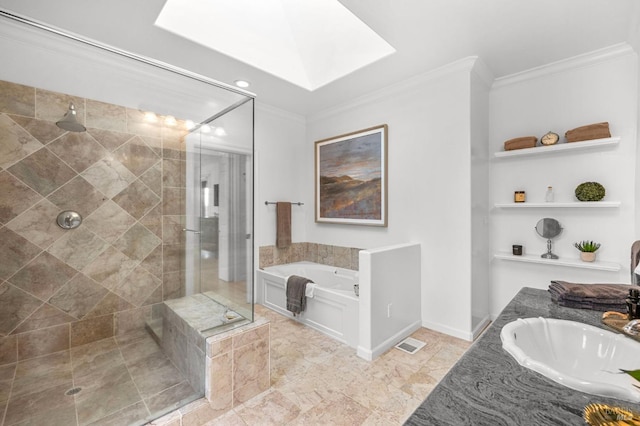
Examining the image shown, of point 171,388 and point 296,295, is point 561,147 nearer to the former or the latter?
point 296,295

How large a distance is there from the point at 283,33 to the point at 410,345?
11.0 ft

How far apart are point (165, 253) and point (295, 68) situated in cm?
238

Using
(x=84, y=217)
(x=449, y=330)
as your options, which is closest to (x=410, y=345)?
(x=449, y=330)

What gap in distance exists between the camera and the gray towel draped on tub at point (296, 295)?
9.98 ft

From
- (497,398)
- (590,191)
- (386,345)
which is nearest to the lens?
(497,398)

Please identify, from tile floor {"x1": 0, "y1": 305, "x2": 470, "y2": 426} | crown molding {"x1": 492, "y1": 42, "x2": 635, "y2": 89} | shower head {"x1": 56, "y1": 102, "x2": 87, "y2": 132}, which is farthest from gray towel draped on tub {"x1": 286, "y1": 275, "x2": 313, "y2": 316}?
crown molding {"x1": 492, "y1": 42, "x2": 635, "y2": 89}

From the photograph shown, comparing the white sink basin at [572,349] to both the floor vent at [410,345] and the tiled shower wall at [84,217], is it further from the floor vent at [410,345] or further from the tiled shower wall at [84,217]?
the tiled shower wall at [84,217]

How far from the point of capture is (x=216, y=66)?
2793 millimetres

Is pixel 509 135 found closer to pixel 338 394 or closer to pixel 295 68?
pixel 295 68

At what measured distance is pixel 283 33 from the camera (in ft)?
9.45

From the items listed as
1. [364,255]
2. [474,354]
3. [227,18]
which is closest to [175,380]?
[364,255]

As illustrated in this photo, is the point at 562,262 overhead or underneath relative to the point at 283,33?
underneath

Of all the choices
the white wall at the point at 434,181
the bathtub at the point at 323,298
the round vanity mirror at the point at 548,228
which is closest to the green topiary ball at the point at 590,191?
the round vanity mirror at the point at 548,228

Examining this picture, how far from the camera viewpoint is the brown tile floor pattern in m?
1.78
